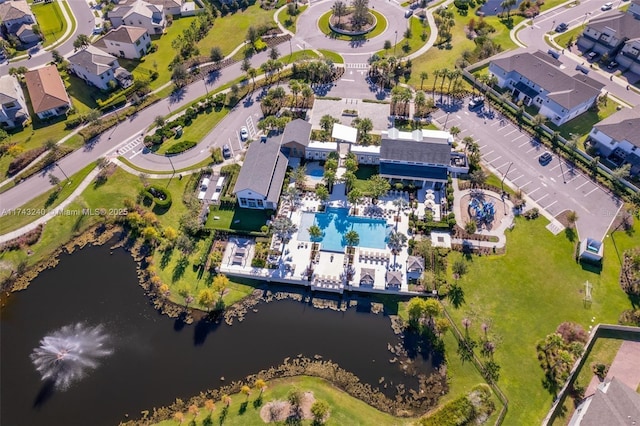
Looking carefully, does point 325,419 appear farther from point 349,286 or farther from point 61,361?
point 61,361

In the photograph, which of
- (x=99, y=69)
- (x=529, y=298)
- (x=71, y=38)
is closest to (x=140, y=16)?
(x=71, y=38)

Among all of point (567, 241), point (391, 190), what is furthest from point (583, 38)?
point (391, 190)

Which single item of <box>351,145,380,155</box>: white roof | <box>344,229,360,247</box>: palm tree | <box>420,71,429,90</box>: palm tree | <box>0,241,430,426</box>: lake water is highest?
<box>420,71,429,90</box>: palm tree

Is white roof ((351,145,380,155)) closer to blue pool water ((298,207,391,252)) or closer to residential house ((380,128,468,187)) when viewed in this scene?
residential house ((380,128,468,187))

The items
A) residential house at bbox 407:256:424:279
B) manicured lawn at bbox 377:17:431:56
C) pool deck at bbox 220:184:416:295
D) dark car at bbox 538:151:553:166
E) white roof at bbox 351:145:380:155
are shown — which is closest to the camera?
pool deck at bbox 220:184:416:295

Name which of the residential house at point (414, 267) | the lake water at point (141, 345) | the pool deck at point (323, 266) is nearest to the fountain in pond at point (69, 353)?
the lake water at point (141, 345)

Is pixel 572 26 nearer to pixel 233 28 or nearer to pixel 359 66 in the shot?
pixel 359 66

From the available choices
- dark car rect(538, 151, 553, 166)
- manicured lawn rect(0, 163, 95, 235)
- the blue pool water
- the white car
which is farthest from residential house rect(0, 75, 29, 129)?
dark car rect(538, 151, 553, 166)
